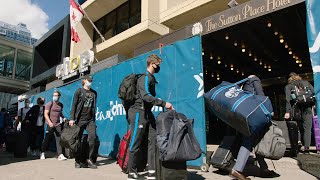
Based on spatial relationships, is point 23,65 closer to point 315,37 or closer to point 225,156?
point 225,156

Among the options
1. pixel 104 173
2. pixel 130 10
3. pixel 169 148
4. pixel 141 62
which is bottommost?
pixel 104 173

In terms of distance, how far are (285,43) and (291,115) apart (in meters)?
5.07

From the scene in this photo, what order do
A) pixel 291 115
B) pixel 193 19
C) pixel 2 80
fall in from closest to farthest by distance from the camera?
1. pixel 291 115
2. pixel 193 19
3. pixel 2 80

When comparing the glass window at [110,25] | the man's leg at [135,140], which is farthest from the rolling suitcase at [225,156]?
the glass window at [110,25]

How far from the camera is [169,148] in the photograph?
3.92m

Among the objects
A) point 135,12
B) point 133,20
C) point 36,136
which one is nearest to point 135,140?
point 36,136

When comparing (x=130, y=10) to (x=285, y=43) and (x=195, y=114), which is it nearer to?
(x=285, y=43)

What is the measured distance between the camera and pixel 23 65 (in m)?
29.5

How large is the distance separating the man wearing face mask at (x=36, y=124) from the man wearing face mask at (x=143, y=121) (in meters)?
5.76

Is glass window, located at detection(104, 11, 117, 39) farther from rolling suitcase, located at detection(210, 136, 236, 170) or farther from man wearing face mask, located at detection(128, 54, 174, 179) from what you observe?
rolling suitcase, located at detection(210, 136, 236, 170)

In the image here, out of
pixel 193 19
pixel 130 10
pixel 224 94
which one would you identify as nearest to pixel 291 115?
pixel 224 94

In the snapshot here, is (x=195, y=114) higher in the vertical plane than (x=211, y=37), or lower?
lower

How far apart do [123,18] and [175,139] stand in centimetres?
1463

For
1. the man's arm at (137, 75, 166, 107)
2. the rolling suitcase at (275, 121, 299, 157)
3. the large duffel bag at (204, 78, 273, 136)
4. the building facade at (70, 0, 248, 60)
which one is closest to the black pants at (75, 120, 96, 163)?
the man's arm at (137, 75, 166, 107)
